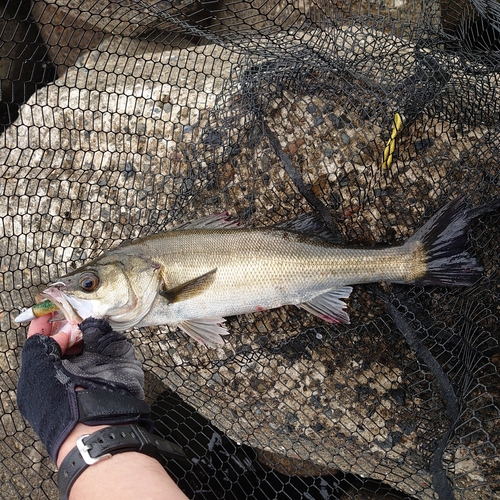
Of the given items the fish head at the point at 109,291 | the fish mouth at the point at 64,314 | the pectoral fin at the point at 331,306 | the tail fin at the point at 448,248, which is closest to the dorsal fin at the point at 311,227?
the pectoral fin at the point at 331,306

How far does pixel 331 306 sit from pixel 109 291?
4.93 feet

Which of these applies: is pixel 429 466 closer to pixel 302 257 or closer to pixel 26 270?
pixel 302 257

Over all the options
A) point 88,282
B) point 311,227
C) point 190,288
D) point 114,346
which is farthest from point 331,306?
point 88,282

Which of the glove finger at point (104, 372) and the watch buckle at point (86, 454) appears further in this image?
the glove finger at point (104, 372)

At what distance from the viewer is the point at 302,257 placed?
3188mm

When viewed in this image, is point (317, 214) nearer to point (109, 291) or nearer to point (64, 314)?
point (109, 291)

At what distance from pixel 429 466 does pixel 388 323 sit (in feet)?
3.13

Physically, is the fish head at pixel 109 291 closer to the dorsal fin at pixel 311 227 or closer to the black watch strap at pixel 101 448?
the black watch strap at pixel 101 448

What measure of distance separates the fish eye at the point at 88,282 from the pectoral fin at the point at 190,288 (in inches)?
17.1

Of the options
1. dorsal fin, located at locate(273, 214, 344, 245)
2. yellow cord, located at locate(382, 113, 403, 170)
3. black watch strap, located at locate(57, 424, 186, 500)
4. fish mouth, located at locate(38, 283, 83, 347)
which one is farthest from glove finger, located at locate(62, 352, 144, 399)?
yellow cord, located at locate(382, 113, 403, 170)

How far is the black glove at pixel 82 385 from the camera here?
2.44 meters

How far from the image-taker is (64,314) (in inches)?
115

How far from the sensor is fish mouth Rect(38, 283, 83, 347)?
2.89 metres

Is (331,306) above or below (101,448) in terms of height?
above
